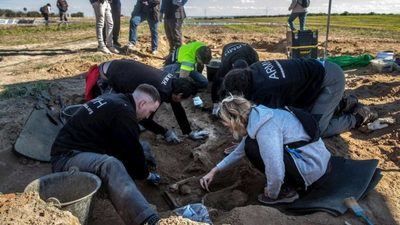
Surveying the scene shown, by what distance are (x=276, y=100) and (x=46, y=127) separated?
8.76ft

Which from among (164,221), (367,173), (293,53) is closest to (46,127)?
(164,221)

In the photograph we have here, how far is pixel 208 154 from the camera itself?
191 inches

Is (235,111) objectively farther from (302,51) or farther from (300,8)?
(300,8)

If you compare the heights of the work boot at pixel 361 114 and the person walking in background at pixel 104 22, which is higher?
the person walking in background at pixel 104 22

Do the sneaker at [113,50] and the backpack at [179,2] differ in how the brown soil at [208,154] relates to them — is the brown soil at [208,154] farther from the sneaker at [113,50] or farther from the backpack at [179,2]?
the backpack at [179,2]

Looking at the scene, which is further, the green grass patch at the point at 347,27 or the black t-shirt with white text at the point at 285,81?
the green grass patch at the point at 347,27

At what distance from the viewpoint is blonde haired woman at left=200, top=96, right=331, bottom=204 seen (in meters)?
3.22

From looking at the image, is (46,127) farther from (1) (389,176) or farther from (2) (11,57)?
(2) (11,57)

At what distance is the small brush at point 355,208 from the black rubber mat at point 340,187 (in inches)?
1.6

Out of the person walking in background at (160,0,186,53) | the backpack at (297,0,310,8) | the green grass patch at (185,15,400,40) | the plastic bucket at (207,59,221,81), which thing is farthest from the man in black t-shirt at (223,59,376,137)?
the green grass patch at (185,15,400,40)

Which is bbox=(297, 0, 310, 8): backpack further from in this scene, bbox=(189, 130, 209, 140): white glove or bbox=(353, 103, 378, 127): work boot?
bbox=(189, 130, 209, 140): white glove

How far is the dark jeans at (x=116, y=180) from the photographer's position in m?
2.91

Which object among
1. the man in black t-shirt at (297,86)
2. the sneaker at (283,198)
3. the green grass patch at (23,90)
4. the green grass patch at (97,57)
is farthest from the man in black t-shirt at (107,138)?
the green grass patch at (97,57)

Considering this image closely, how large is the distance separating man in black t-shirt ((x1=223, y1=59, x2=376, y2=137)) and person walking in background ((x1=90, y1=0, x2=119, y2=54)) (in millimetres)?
5057
